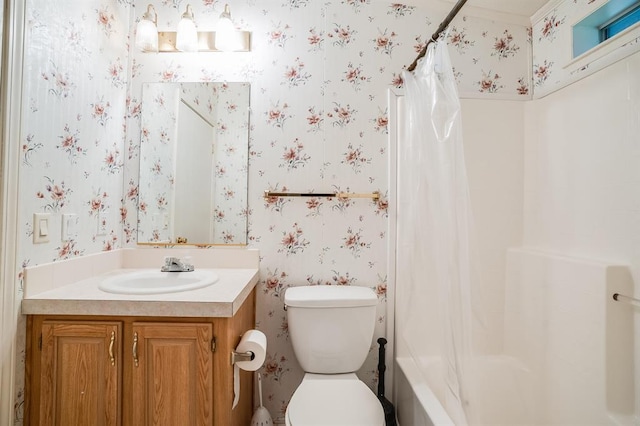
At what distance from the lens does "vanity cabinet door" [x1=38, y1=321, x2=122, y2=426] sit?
1129 millimetres

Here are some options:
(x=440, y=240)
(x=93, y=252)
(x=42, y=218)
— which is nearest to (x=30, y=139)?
(x=42, y=218)

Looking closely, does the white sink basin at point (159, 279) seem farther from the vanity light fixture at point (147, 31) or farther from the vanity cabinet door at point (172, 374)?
the vanity light fixture at point (147, 31)

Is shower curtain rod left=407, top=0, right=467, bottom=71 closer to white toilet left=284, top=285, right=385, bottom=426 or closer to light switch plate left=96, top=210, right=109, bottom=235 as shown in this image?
white toilet left=284, top=285, right=385, bottom=426

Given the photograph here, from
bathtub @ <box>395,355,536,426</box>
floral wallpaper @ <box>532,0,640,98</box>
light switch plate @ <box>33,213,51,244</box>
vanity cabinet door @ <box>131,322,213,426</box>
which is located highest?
floral wallpaper @ <box>532,0,640,98</box>

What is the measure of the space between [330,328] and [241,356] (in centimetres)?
45

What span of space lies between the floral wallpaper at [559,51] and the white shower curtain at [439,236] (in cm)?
76

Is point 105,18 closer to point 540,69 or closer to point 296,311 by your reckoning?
point 296,311

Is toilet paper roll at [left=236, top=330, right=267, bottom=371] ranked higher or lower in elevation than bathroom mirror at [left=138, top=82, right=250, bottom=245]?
lower

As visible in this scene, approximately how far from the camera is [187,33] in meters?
1.62

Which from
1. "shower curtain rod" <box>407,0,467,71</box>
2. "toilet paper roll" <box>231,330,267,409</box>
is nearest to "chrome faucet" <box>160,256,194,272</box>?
"toilet paper roll" <box>231,330,267,409</box>

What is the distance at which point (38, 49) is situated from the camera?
1.15 meters

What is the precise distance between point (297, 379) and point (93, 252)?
1200 mm

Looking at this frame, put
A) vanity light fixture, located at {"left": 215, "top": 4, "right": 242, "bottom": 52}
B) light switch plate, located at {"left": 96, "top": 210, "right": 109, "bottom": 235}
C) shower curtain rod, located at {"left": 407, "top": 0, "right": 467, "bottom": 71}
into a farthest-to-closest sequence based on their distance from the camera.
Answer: vanity light fixture, located at {"left": 215, "top": 4, "right": 242, "bottom": 52} < light switch plate, located at {"left": 96, "top": 210, "right": 109, "bottom": 235} < shower curtain rod, located at {"left": 407, "top": 0, "right": 467, "bottom": 71}

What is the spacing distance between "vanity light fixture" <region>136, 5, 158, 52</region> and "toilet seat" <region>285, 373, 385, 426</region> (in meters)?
1.84
